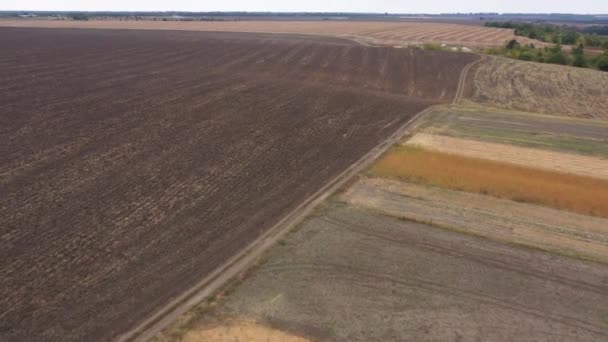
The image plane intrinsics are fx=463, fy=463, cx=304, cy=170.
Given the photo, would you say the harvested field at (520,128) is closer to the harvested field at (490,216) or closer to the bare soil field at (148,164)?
the bare soil field at (148,164)

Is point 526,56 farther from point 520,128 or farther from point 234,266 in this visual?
point 234,266

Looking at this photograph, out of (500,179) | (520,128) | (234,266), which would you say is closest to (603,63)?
(520,128)

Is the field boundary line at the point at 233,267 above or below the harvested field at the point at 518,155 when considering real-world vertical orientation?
below

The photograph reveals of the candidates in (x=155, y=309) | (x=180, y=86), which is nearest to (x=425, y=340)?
(x=155, y=309)

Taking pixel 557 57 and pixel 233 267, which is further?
pixel 557 57

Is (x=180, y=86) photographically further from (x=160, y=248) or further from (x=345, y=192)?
(x=160, y=248)

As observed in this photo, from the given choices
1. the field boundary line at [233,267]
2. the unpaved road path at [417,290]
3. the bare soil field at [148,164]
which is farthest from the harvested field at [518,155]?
the unpaved road path at [417,290]
